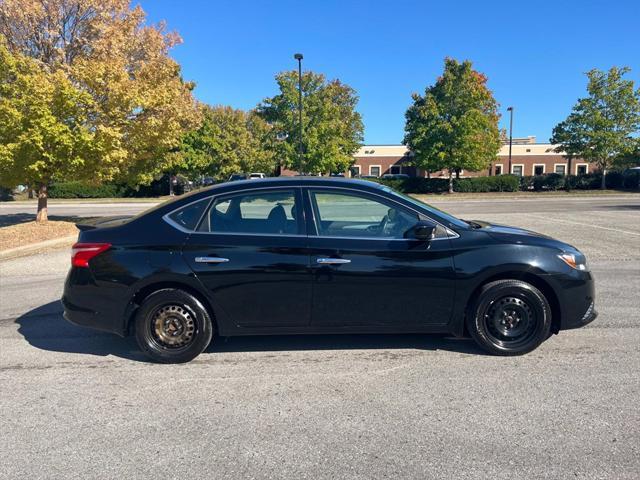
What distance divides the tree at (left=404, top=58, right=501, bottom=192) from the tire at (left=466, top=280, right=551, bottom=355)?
32294 millimetres

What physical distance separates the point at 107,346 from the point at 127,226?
132 centimetres

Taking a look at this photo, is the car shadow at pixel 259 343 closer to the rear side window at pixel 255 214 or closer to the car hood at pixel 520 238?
the car hood at pixel 520 238

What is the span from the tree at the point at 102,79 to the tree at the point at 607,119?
99.7ft

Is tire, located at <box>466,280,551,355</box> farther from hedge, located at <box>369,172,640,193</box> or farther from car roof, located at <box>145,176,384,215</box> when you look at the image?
hedge, located at <box>369,172,640,193</box>

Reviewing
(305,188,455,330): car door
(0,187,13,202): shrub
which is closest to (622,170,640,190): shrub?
(305,188,455,330): car door

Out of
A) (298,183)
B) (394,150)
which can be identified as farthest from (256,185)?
(394,150)

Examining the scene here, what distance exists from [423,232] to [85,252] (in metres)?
3.04

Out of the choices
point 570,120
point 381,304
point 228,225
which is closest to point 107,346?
point 228,225

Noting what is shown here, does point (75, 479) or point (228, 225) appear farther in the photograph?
point (228, 225)

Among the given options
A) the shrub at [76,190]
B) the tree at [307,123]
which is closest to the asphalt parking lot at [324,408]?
the tree at [307,123]

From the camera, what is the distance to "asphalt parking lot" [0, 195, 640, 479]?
281 cm

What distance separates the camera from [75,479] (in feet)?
8.83

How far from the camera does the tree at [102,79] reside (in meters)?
13.4

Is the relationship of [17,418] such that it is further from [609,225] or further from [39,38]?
[39,38]
